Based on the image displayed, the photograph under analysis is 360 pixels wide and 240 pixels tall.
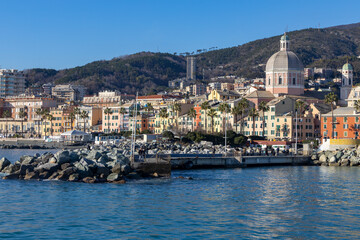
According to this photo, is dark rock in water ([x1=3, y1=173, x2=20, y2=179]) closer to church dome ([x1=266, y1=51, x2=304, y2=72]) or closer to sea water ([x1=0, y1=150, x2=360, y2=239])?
sea water ([x1=0, y1=150, x2=360, y2=239])

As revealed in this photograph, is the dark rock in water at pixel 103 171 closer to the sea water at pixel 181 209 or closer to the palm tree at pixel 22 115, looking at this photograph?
the sea water at pixel 181 209

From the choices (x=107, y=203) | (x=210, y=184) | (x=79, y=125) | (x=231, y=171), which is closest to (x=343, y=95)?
(x=79, y=125)

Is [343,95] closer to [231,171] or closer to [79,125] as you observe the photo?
[79,125]

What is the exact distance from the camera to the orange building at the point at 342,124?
317ft

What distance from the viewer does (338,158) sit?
69.6 m

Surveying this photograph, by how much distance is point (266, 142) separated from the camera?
315ft

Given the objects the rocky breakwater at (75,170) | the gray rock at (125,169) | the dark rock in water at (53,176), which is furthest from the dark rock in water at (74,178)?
the gray rock at (125,169)

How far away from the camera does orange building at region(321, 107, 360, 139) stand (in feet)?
317

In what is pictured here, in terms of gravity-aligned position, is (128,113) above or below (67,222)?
above

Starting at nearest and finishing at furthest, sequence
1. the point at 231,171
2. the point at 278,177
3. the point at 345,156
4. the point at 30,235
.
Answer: the point at 30,235 < the point at 278,177 < the point at 231,171 < the point at 345,156

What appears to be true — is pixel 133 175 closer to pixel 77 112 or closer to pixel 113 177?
pixel 113 177

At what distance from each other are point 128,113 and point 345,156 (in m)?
78.8

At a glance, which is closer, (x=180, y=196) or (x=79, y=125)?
(x=180, y=196)

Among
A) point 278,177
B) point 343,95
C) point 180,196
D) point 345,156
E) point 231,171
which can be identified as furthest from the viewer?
point 343,95
